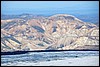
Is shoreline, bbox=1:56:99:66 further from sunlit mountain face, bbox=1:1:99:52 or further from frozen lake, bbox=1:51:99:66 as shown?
sunlit mountain face, bbox=1:1:99:52

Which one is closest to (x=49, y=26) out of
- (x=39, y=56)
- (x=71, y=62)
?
(x=39, y=56)

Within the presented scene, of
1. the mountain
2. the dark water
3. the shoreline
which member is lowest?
the shoreline

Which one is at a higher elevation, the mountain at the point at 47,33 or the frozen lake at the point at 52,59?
the mountain at the point at 47,33

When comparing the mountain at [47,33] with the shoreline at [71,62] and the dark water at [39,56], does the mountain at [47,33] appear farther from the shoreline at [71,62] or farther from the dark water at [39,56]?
the shoreline at [71,62]

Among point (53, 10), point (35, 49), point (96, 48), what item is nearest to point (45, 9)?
point (53, 10)

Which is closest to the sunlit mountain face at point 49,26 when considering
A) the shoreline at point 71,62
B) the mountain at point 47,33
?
Answer: the mountain at point 47,33

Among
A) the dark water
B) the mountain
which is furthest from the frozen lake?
the mountain

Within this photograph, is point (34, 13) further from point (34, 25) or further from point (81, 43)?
point (81, 43)
